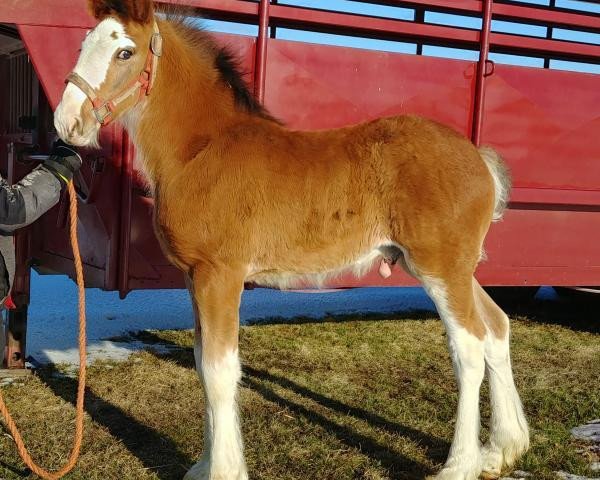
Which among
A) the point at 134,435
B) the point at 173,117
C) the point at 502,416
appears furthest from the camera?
the point at 134,435

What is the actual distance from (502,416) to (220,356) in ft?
5.00

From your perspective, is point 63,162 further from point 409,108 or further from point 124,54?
point 409,108

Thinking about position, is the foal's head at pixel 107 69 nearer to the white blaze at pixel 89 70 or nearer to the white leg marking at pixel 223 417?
the white blaze at pixel 89 70

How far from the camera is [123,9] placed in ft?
8.85

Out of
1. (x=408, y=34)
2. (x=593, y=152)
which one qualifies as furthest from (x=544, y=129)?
(x=408, y=34)

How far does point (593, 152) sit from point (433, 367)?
81.4 inches

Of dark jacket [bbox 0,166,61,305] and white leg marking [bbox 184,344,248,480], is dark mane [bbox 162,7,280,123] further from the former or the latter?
white leg marking [bbox 184,344,248,480]

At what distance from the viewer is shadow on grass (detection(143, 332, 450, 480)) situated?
10.9ft

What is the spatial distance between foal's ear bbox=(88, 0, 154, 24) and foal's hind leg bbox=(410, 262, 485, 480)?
167 centimetres

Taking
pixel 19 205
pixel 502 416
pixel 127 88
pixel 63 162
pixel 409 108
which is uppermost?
pixel 409 108

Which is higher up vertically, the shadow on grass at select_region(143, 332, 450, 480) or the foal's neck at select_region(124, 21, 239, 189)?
the foal's neck at select_region(124, 21, 239, 189)

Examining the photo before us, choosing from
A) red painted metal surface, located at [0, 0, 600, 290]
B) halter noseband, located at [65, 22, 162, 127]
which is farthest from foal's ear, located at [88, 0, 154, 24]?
red painted metal surface, located at [0, 0, 600, 290]

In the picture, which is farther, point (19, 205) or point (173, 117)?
point (173, 117)

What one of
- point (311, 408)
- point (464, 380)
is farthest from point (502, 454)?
point (311, 408)
